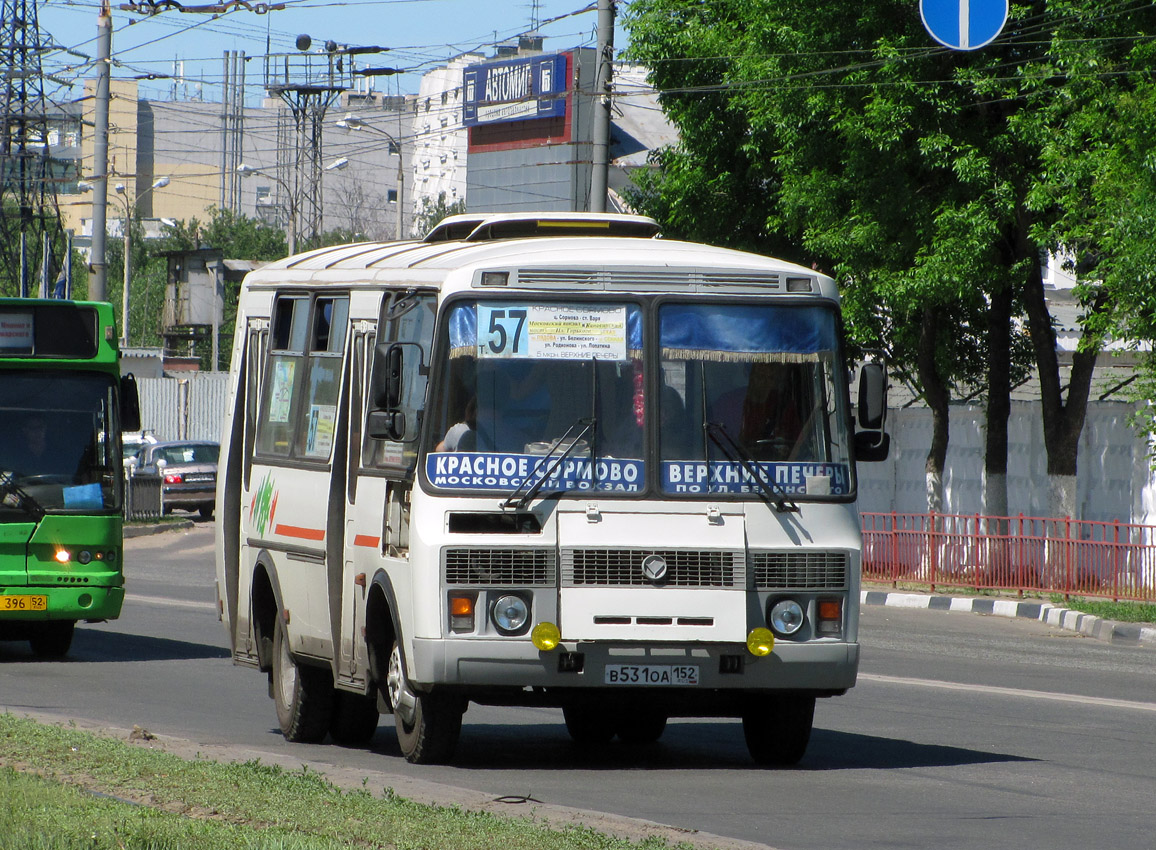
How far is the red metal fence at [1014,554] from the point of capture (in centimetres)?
2170

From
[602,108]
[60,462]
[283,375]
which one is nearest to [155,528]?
[602,108]

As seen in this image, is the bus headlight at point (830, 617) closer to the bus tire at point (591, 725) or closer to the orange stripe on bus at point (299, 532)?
the bus tire at point (591, 725)

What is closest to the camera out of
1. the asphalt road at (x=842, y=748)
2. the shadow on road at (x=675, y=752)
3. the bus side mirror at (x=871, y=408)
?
the asphalt road at (x=842, y=748)

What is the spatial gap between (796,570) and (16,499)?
8392 millimetres

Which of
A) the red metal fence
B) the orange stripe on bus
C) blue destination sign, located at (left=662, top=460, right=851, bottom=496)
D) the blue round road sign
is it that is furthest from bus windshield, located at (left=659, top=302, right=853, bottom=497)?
the red metal fence

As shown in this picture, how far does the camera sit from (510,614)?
29.5 feet

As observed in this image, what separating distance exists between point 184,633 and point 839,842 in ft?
38.2

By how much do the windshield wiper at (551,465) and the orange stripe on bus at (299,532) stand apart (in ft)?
5.42

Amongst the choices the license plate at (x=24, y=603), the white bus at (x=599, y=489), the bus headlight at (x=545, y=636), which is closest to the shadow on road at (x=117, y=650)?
the license plate at (x=24, y=603)

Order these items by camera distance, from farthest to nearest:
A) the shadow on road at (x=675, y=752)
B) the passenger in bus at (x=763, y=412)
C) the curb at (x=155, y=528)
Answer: the curb at (x=155, y=528) < the shadow on road at (x=675, y=752) < the passenger in bus at (x=763, y=412)

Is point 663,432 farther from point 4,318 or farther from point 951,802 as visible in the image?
point 4,318

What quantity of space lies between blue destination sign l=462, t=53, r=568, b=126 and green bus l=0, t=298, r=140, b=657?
242 ft

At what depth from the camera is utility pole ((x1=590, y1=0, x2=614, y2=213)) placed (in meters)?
26.8

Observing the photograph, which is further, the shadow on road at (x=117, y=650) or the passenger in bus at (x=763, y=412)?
the shadow on road at (x=117, y=650)
